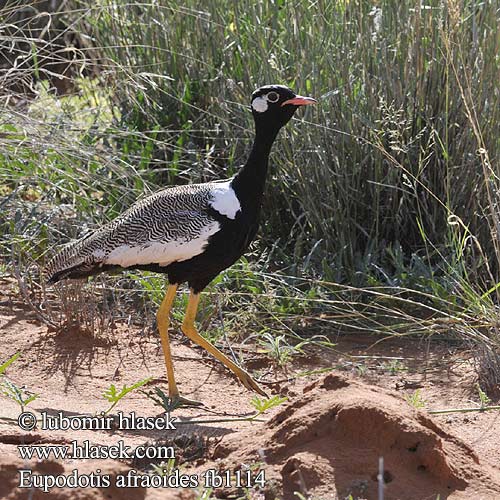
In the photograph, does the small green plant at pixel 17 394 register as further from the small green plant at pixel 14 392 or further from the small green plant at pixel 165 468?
the small green plant at pixel 165 468

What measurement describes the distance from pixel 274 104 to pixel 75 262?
1.19m

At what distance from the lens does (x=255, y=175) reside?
15.9 ft

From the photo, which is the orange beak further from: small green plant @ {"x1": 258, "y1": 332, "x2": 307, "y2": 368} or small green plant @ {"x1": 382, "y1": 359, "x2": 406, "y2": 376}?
small green plant @ {"x1": 382, "y1": 359, "x2": 406, "y2": 376}

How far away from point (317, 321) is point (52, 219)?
61.8 inches

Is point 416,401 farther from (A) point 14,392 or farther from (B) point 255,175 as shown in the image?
(A) point 14,392

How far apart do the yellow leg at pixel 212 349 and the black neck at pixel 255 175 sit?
0.52 metres

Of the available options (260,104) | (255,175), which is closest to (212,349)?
(255,175)

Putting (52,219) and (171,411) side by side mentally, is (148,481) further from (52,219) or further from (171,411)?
(52,219)

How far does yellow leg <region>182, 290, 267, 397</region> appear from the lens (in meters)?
4.84

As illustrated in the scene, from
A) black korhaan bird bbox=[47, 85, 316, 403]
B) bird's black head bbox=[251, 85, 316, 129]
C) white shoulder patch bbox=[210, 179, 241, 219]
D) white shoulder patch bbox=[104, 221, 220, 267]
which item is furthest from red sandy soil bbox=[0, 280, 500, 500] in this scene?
bird's black head bbox=[251, 85, 316, 129]

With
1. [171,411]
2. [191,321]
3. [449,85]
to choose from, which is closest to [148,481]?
[171,411]

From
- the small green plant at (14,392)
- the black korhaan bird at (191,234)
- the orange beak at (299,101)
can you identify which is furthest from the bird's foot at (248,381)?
the orange beak at (299,101)

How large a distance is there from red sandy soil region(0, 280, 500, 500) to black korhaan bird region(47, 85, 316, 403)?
0.35m

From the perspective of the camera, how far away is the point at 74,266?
4.88 meters
